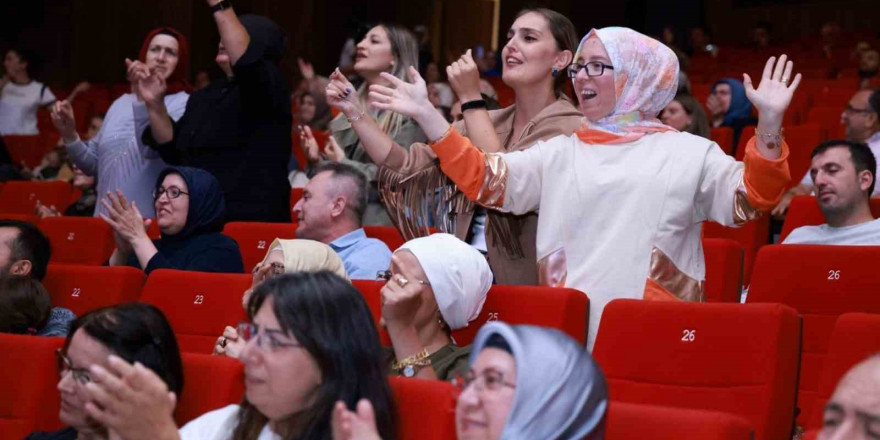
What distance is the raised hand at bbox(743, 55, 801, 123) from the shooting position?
2.55m

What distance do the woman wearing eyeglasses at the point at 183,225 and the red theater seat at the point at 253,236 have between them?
0.18 meters

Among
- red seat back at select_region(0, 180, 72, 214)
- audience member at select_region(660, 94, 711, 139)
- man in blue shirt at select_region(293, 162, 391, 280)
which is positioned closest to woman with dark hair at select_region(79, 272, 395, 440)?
man in blue shirt at select_region(293, 162, 391, 280)

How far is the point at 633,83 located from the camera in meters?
2.88

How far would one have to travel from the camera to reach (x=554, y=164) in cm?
293

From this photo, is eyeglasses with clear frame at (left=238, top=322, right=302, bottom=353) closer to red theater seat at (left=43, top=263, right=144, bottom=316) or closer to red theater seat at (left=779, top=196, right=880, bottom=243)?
red theater seat at (left=43, top=263, right=144, bottom=316)

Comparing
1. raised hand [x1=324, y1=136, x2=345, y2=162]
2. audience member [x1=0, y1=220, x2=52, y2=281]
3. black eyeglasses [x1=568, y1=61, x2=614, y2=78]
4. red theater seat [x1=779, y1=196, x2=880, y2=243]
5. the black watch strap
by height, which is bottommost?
audience member [x1=0, y1=220, x2=52, y2=281]

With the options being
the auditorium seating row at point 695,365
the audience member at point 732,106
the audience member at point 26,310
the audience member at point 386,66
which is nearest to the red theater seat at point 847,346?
the auditorium seating row at point 695,365

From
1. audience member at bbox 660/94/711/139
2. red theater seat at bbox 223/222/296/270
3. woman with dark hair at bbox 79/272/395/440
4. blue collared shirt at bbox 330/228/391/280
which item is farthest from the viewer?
audience member at bbox 660/94/711/139

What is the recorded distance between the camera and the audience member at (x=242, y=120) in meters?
4.18

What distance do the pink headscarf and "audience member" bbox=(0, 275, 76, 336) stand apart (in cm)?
148

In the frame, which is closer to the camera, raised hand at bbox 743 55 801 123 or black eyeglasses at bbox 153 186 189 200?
raised hand at bbox 743 55 801 123

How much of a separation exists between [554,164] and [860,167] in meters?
1.54

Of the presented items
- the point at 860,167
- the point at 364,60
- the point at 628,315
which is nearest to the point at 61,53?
the point at 364,60

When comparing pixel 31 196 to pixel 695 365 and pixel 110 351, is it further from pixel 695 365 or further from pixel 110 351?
pixel 695 365
